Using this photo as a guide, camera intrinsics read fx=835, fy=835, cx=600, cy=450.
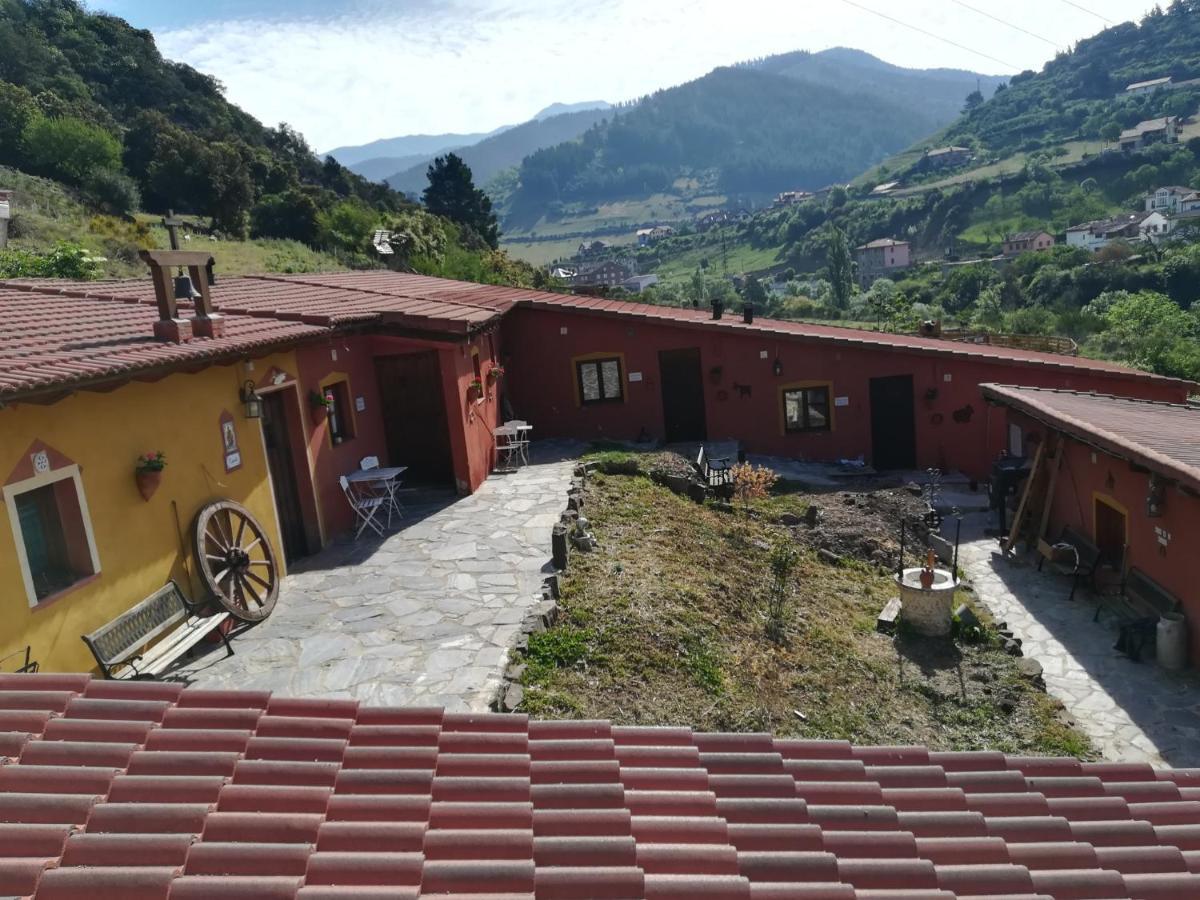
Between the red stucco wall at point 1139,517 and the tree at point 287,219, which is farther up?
the tree at point 287,219

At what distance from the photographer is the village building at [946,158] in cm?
14838

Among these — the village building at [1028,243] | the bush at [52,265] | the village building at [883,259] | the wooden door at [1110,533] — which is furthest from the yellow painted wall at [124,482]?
the village building at [883,259]

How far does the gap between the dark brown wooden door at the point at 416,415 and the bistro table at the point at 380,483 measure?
1.38 meters

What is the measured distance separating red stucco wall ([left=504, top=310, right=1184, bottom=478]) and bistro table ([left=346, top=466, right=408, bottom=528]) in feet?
22.4

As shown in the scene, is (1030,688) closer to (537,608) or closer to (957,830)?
(537,608)

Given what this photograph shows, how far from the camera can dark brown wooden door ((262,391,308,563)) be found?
1094 cm

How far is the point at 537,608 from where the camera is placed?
8.98 m

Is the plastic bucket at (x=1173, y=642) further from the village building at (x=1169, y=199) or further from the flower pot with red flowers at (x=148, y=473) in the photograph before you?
the village building at (x=1169, y=199)

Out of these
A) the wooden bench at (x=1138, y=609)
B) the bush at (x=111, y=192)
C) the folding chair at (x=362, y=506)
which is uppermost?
the bush at (x=111, y=192)

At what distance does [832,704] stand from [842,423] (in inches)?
457

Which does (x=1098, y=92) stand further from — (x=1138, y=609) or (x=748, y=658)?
(x=748, y=658)

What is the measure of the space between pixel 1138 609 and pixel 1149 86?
167 m

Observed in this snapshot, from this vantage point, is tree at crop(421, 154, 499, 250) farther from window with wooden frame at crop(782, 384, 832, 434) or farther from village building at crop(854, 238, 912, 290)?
village building at crop(854, 238, 912, 290)

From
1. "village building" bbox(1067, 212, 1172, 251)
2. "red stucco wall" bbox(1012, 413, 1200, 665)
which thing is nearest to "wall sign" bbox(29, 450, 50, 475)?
"red stucco wall" bbox(1012, 413, 1200, 665)
